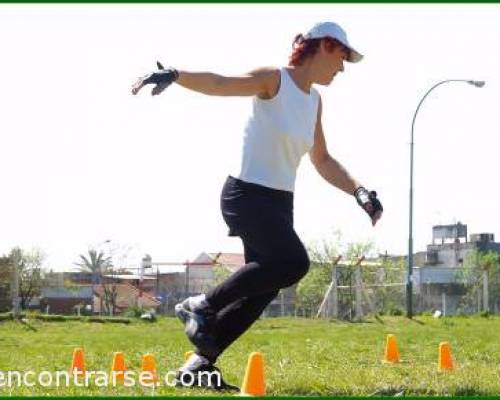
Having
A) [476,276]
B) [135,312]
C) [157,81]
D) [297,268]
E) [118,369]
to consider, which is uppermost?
[157,81]

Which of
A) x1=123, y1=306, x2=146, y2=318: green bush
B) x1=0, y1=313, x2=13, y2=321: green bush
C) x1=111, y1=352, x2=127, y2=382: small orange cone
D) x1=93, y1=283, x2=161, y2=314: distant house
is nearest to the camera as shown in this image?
x1=111, y1=352, x2=127, y2=382: small orange cone

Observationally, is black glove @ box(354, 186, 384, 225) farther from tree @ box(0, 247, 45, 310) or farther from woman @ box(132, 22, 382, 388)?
tree @ box(0, 247, 45, 310)

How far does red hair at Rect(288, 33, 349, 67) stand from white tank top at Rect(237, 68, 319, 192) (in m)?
0.19

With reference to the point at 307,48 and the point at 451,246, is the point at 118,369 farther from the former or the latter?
the point at 451,246

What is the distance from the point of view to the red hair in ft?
17.4

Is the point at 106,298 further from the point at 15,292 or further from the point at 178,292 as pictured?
the point at 15,292

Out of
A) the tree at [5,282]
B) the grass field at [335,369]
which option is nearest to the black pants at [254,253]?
the grass field at [335,369]

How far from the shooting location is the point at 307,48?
534cm

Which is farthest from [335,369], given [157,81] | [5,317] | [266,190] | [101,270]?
[101,270]

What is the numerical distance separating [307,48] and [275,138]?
0.68m

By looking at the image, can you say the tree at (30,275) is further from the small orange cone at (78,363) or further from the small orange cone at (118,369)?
the small orange cone at (118,369)

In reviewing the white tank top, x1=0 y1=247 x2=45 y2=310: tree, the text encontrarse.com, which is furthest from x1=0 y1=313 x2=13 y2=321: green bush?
the white tank top

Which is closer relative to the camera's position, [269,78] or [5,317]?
[269,78]

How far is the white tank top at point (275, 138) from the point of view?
5086 mm
